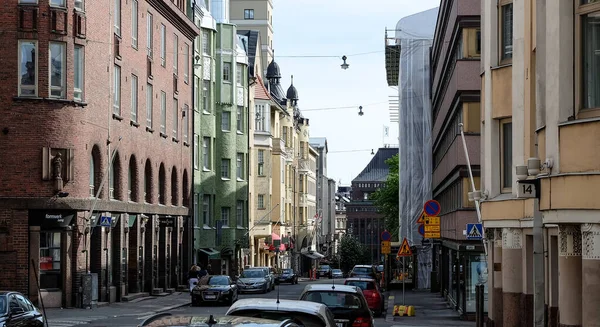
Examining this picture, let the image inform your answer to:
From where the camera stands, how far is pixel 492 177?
27.2 m

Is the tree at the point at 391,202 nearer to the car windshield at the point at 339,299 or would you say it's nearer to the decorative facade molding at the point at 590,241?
the car windshield at the point at 339,299

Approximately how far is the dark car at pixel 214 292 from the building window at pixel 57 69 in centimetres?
1012

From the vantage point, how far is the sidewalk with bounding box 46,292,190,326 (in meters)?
34.9

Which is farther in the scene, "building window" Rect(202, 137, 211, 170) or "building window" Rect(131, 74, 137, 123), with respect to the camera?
"building window" Rect(202, 137, 211, 170)

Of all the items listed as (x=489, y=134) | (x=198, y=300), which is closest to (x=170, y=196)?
(x=198, y=300)

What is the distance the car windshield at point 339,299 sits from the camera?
69.9 feet

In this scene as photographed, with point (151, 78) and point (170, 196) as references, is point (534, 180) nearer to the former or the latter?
point (151, 78)

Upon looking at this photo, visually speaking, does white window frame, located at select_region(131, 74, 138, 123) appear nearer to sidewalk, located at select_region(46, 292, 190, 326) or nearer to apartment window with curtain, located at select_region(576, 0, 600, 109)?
sidewalk, located at select_region(46, 292, 190, 326)

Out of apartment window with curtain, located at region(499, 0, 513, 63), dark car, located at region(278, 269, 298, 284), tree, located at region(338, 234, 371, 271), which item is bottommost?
tree, located at region(338, 234, 371, 271)

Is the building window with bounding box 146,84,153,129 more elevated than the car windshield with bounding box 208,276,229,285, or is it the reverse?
the building window with bounding box 146,84,153,129

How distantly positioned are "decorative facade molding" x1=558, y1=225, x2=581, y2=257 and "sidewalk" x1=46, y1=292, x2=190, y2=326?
67.8 feet

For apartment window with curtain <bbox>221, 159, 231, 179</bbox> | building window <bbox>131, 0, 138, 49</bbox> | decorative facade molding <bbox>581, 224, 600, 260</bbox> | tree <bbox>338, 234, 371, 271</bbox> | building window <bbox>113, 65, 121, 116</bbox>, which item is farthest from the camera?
tree <bbox>338, 234, 371, 271</bbox>

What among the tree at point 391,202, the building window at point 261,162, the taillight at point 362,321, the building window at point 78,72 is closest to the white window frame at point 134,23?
the building window at point 78,72

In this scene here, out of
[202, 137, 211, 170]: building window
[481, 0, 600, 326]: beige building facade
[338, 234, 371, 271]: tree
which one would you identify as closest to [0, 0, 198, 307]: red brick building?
[202, 137, 211, 170]: building window
